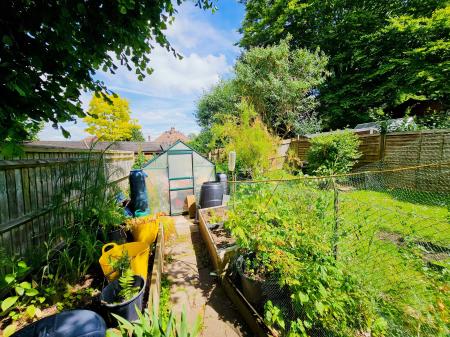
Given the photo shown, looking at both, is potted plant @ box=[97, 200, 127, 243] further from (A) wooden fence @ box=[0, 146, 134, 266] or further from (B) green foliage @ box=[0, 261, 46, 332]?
(B) green foliage @ box=[0, 261, 46, 332]

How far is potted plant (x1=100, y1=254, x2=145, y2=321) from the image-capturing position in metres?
1.94

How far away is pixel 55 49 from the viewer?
72.1 inches

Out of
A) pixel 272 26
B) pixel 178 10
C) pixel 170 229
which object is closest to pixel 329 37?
pixel 272 26

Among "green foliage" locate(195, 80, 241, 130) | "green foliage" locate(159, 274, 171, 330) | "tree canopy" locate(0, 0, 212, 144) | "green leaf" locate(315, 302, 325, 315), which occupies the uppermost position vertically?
"green foliage" locate(195, 80, 241, 130)

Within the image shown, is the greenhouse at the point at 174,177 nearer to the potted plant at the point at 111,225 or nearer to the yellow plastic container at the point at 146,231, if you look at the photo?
the potted plant at the point at 111,225

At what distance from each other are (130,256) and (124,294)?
0.54 metres

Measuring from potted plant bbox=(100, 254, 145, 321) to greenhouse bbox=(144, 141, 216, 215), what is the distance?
417cm

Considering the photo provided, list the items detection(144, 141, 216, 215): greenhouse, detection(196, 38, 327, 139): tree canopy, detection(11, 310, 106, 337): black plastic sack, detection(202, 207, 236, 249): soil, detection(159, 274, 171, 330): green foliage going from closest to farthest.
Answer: detection(11, 310, 106, 337): black plastic sack < detection(159, 274, 171, 330): green foliage < detection(202, 207, 236, 249): soil < detection(144, 141, 216, 215): greenhouse < detection(196, 38, 327, 139): tree canopy

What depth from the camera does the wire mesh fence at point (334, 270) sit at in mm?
→ 1613

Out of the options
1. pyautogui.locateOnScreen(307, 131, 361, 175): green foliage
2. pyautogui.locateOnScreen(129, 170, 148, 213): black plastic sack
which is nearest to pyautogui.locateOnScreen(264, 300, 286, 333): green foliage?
pyautogui.locateOnScreen(129, 170, 148, 213): black plastic sack

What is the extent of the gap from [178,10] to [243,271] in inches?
138

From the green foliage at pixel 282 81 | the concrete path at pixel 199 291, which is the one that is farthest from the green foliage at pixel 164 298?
the green foliage at pixel 282 81

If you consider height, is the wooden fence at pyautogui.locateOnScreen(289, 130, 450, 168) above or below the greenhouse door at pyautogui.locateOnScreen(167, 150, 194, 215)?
above

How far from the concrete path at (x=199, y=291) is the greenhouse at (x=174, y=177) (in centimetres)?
200
